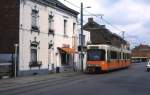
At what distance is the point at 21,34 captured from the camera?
3731cm

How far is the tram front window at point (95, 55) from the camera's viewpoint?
4588 centimetres

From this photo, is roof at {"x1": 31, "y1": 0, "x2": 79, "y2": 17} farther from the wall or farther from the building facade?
the wall

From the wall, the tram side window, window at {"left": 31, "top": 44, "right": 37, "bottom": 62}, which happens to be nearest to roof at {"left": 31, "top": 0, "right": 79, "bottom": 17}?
the wall

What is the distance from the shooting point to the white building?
38000 mm

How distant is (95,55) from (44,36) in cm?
666

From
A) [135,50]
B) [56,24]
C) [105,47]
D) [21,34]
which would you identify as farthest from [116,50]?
[135,50]

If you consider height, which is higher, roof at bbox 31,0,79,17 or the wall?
roof at bbox 31,0,79,17

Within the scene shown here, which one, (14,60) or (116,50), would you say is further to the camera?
(116,50)

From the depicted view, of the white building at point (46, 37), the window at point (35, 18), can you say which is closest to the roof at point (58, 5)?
the white building at point (46, 37)

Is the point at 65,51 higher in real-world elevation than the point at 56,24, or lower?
lower

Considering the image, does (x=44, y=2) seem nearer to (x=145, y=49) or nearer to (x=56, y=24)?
(x=56, y=24)

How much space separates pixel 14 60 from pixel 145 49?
163503 mm

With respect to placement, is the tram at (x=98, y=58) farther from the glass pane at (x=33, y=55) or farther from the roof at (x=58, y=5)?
the glass pane at (x=33, y=55)

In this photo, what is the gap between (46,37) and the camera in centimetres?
4347
